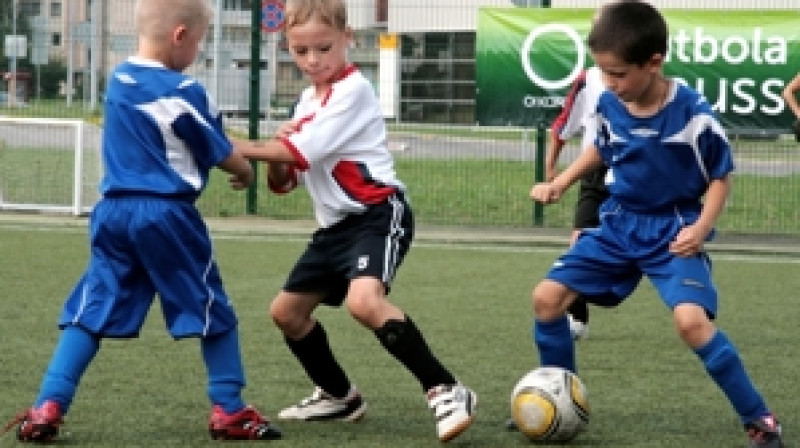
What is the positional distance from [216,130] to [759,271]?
7.34m

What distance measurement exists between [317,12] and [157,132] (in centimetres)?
67

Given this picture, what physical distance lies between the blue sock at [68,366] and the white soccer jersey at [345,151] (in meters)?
0.91

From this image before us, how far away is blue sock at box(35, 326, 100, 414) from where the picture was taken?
5.02m

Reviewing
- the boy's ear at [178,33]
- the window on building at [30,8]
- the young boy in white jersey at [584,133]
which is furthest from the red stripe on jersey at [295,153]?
the window on building at [30,8]

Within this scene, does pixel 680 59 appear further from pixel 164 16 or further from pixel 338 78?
pixel 164 16

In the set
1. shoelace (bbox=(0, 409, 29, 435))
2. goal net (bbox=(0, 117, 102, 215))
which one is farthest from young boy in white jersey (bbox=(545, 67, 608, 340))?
goal net (bbox=(0, 117, 102, 215))

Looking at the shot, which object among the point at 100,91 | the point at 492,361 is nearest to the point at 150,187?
the point at 492,361

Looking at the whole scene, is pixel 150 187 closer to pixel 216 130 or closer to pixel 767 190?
pixel 216 130

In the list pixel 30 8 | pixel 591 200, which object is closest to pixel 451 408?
pixel 591 200

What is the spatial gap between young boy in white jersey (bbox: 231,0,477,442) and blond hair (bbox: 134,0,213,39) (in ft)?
1.13

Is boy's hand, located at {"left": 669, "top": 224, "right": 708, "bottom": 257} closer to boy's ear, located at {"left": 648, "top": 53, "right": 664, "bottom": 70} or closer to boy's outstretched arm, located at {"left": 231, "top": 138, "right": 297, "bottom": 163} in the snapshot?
boy's ear, located at {"left": 648, "top": 53, "right": 664, "bottom": 70}

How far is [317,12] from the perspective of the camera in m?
5.21

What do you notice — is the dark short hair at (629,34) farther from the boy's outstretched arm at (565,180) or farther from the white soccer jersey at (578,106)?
the white soccer jersey at (578,106)

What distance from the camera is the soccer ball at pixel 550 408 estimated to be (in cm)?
524
